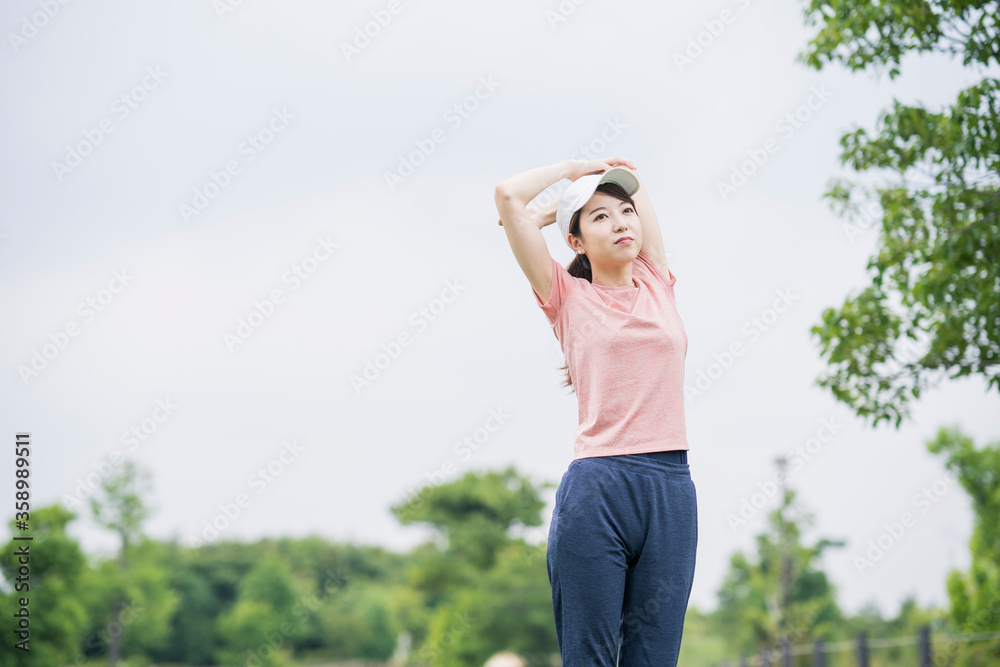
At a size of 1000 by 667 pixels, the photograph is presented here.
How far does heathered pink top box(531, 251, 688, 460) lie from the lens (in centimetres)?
207

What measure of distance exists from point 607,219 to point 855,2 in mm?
4805

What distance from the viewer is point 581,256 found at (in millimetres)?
2477

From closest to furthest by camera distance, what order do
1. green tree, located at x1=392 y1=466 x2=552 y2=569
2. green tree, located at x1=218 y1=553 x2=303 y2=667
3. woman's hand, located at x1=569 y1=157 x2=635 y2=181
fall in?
1. woman's hand, located at x1=569 y1=157 x2=635 y2=181
2. green tree, located at x1=392 y1=466 x2=552 y2=569
3. green tree, located at x1=218 y1=553 x2=303 y2=667

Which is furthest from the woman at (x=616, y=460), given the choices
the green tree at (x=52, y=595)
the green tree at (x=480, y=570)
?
the green tree at (x=480, y=570)

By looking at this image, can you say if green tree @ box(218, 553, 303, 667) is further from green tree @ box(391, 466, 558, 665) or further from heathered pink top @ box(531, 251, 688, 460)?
heathered pink top @ box(531, 251, 688, 460)

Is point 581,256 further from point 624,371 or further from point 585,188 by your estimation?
point 624,371

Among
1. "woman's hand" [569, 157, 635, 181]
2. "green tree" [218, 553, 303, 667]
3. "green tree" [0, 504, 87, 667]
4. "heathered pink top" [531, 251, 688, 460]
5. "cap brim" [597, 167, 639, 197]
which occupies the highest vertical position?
"woman's hand" [569, 157, 635, 181]

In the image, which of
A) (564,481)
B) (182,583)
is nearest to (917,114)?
(564,481)

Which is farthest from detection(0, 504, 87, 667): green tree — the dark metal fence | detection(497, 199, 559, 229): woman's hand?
detection(497, 199, 559, 229): woman's hand

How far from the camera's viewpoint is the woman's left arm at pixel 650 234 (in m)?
2.48

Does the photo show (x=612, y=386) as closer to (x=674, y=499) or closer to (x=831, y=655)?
(x=674, y=499)

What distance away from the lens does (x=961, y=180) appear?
19.9 ft

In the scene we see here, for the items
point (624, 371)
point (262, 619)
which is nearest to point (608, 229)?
point (624, 371)

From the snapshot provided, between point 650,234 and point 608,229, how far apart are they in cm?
25
